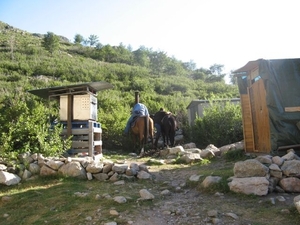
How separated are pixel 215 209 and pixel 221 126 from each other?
8.86m

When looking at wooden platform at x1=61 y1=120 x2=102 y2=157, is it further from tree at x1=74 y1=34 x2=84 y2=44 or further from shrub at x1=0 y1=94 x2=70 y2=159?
tree at x1=74 y1=34 x2=84 y2=44

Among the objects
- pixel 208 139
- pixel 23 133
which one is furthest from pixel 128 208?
pixel 208 139

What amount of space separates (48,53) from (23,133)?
4691 centimetres

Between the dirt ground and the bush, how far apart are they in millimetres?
7718

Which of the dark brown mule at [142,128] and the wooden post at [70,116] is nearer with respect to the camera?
the wooden post at [70,116]

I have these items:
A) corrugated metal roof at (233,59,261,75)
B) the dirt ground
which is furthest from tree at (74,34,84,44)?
the dirt ground

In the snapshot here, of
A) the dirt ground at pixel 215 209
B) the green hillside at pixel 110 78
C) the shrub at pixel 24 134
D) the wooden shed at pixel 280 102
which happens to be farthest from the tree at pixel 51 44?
the dirt ground at pixel 215 209

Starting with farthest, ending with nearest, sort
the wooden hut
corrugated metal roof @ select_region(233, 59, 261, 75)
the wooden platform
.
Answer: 1. the wooden hut
2. the wooden platform
3. corrugated metal roof @ select_region(233, 59, 261, 75)

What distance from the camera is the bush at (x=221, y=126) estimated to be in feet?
40.1

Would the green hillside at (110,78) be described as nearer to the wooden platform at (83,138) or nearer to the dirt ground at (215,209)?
the wooden platform at (83,138)

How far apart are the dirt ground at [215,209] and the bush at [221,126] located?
7718mm

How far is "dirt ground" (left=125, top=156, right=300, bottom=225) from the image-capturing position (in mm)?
3463

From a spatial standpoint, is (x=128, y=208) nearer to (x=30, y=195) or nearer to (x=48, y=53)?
(x=30, y=195)

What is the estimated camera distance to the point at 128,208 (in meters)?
4.03
